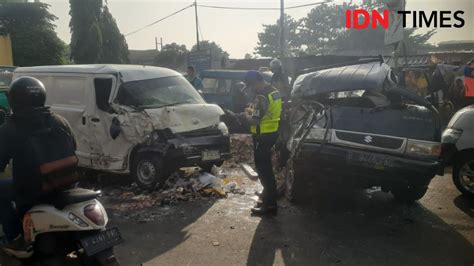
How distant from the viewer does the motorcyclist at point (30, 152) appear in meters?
2.90

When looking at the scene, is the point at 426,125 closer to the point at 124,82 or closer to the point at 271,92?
the point at 271,92

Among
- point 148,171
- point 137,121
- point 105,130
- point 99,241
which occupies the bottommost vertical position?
point 148,171

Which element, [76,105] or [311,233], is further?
[76,105]

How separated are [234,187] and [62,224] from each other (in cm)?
416

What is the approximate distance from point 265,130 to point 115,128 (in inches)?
96.9

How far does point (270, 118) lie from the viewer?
216 inches

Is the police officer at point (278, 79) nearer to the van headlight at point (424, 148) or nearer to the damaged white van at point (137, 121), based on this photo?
the damaged white van at point (137, 121)

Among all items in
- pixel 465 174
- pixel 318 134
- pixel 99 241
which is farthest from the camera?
pixel 465 174

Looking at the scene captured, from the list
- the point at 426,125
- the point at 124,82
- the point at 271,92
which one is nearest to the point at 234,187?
the point at 271,92

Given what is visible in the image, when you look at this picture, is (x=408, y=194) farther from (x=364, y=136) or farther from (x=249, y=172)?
(x=249, y=172)

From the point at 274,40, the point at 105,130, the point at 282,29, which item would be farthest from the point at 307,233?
the point at 274,40

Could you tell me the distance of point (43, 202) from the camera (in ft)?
9.73

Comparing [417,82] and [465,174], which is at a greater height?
[417,82]

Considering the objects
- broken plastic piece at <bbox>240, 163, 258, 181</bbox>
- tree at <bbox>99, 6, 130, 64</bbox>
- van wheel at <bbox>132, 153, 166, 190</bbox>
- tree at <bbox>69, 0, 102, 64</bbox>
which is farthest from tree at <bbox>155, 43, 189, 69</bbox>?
van wheel at <bbox>132, 153, 166, 190</bbox>
